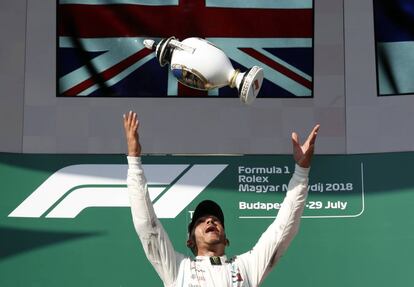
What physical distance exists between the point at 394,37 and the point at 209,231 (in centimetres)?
345

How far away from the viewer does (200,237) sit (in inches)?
133

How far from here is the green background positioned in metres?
5.85

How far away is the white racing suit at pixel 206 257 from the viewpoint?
319 cm

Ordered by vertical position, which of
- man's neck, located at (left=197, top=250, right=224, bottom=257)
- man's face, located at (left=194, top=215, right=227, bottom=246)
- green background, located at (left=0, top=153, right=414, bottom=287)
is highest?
A: green background, located at (left=0, top=153, right=414, bottom=287)

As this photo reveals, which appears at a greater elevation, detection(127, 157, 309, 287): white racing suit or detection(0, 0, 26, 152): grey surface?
detection(0, 0, 26, 152): grey surface

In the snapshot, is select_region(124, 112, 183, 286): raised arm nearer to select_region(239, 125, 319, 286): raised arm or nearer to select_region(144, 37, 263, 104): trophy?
select_region(239, 125, 319, 286): raised arm

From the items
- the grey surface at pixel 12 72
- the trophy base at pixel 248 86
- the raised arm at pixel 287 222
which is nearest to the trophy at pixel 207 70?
the trophy base at pixel 248 86

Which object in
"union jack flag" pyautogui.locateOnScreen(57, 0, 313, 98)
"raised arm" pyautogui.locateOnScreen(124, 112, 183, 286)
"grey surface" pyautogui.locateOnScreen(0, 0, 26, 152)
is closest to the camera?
"raised arm" pyautogui.locateOnScreen(124, 112, 183, 286)

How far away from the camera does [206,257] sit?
333cm

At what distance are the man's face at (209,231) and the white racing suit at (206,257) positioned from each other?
Answer: 0.07m

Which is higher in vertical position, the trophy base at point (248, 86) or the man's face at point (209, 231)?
the trophy base at point (248, 86)

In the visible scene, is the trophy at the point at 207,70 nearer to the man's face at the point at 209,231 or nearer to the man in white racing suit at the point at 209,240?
the man in white racing suit at the point at 209,240

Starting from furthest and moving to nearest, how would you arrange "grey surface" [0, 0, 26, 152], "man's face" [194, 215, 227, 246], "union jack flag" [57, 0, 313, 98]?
1. "union jack flag" [57, 0, 313, 98]
2. "grey surface" [0, 0, 26, 152]
3. "man's face" [194, 215, 227, 246]

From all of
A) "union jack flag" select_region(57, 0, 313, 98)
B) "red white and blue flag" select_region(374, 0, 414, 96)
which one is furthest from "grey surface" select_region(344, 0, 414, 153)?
"union jack flag" select_region(57, 0, 313, 98)
